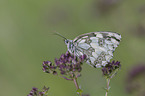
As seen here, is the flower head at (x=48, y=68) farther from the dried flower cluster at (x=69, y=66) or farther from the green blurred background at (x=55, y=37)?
the green blurred background at (x=55, y=37)

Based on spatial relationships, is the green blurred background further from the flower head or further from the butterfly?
the flower head

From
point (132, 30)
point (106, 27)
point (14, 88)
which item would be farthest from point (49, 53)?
point (132, 30)

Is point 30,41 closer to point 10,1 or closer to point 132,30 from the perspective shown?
point 10,1

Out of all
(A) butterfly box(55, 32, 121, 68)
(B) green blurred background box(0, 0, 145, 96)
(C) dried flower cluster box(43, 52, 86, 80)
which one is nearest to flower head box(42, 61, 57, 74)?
(C) dried flower cluster box(43, 52, 86, 80)

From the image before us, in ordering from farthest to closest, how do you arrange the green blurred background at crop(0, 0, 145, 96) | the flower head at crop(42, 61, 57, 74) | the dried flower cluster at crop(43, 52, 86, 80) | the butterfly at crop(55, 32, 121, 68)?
the green blurred background at crop(0, 0, 145, 96) → the butterfly at crop(55, 32, 121, 68) → the flower head at crop(42, 61, 57, 74) → the dried flower cluster at crop(43, 52, 86, 80)

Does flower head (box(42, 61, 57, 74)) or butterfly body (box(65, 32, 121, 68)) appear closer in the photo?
flower head (box(42, 61, 57, 74))

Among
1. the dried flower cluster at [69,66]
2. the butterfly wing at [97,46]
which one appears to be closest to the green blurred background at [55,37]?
the butterfly wing at [97,46]

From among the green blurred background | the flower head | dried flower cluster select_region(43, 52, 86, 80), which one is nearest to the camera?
dried flower cluster select_region(43, 52, 86, 80)
